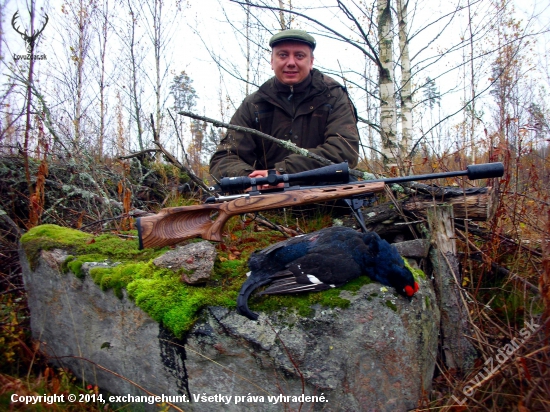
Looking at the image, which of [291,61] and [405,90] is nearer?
[291,61]

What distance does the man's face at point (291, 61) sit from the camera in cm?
441

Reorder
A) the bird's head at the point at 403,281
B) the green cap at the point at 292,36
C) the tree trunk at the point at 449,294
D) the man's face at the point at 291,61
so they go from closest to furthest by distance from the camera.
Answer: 1. the bird's head at the point at 403,281
2. the tree trunk at the point at 449,294
3. the green cap at the point at 292,36
4. the man's face at the point at 291,61

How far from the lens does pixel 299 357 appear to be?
2.14 meters

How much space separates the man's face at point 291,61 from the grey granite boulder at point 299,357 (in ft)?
9.56

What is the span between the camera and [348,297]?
88.3 inches

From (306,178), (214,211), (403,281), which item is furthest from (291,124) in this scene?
(403,281)

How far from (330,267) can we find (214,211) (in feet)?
A: 3.33

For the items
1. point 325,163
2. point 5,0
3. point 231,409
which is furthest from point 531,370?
point 5,0

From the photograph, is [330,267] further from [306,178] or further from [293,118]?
[293,118]

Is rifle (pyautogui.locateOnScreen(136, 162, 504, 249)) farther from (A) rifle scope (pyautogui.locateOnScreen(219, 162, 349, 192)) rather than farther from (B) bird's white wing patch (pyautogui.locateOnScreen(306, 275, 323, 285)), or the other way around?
(B) bird's white wing patch (pyautogui.locateOnScreen(306, 275, 323, 285))

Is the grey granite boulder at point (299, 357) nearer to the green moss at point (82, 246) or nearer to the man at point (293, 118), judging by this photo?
the green moss at point (82, 246)

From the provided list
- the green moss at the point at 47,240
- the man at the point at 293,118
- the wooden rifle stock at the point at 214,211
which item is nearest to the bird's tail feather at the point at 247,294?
the wooden rifle stock at the point at 214,211

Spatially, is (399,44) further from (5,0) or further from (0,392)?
(0,392)

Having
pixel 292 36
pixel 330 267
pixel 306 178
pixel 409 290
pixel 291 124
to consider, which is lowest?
pixel 409 290
